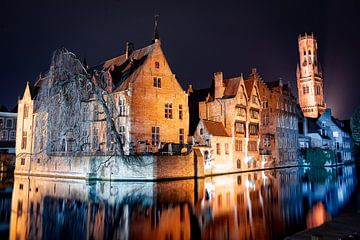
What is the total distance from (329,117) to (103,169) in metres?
64.8

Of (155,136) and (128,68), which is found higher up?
(128,68)

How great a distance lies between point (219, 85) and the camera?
52750 millimetres

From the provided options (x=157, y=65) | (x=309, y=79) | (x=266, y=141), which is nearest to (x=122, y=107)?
(x=157, y=65)

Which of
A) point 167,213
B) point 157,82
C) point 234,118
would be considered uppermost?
point 157,82

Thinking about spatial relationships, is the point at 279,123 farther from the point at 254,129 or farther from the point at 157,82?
the point at 157,82

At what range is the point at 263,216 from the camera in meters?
16.8

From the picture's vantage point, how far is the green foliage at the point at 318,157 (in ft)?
219

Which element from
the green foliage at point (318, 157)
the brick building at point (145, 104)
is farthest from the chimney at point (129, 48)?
the green foliage at point (318, 157)

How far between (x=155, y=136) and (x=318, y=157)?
40.2m

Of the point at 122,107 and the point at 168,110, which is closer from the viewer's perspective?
the point at 122,107

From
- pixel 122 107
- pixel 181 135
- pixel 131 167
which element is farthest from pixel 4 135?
pixel 131 167

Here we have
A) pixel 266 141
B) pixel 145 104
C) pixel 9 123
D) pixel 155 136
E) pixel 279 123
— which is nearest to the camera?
pixel 145 104

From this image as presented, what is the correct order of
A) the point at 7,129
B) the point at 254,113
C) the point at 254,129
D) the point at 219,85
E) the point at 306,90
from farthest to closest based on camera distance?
the point at 306,90
the point at 7,129
the point at 254,113
the point at 254,129
the point at 219,85

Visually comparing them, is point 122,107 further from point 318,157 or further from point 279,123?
point 318,157
